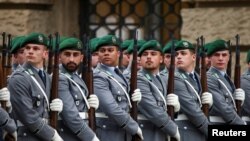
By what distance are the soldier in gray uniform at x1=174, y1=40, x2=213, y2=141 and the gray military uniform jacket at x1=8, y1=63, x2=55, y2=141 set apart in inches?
73.5

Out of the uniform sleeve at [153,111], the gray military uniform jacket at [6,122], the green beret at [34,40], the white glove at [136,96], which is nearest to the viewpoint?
the gray military uniform jacket at [6,122]

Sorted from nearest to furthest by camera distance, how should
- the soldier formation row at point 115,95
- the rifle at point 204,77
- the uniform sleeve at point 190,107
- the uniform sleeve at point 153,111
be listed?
the soldier formation row at point 115,95 → the uniform sleeve at point 153,111 → the uniform sleeve at point 190,107 → the rifle at point 204,77

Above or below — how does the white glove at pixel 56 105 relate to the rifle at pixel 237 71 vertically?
below

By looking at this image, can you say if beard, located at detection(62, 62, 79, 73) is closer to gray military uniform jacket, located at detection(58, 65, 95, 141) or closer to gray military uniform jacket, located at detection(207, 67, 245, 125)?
gray military uniform jacket, located at detection(58, 65, 95, 141)

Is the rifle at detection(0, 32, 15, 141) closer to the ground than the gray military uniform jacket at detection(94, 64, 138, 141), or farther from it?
farther from it

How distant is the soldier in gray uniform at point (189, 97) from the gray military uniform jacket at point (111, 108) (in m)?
0.69

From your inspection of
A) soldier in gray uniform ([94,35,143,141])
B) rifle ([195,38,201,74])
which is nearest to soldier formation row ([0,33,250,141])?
soldier in gray uniform ([94,35,143,141])

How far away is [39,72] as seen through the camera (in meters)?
13.6

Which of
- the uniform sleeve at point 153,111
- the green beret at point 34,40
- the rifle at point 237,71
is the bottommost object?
the uniform sleeve at point 153,111

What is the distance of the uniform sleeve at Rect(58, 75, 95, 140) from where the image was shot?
13.7m

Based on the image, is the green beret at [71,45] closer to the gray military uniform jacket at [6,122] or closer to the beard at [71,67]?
the beard at [71,67]

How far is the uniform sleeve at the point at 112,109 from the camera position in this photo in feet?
46.6

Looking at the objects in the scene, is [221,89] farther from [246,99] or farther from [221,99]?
[246,99]

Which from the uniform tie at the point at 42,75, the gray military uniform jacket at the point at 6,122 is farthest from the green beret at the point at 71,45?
the gray military uniform jacket at the point at 6,122
